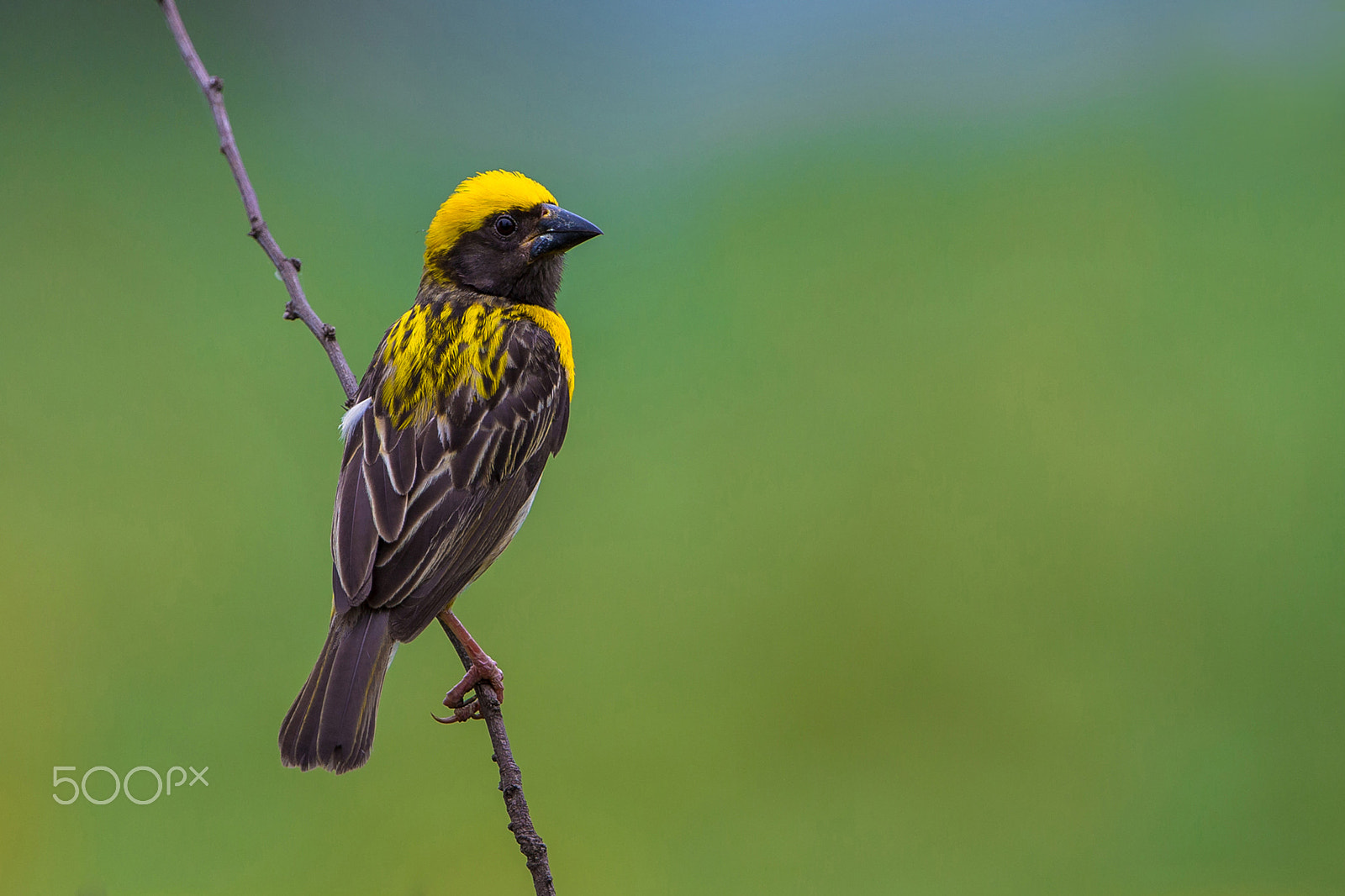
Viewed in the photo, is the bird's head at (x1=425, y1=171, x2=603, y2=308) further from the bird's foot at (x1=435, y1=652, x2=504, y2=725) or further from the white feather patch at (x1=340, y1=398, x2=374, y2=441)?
the bird's foot at (x1=435, y1=652, x2=504, y2=725)

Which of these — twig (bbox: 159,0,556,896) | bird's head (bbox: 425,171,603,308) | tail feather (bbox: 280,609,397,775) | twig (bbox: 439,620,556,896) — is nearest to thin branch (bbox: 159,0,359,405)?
twig (bbox: 159,0,556,896)

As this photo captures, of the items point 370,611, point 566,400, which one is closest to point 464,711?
point 370,611

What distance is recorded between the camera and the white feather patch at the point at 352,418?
128 inches

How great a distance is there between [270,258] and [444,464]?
729 mm

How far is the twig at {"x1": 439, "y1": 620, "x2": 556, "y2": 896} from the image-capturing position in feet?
7.13

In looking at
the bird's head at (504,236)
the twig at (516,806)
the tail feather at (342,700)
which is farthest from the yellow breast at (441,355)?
the twig at (516,806)

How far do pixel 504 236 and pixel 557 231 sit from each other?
8.4 inches

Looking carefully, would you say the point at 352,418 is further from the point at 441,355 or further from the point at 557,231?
the point at 557,231

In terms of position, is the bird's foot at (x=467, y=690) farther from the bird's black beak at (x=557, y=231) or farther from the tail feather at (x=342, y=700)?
the bird's black beak at (x=557, y=231)

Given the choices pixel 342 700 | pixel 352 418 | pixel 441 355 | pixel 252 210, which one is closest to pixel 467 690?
pixel 342 700

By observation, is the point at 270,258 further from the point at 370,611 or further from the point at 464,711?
the point at 464,711

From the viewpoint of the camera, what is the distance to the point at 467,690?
311cm

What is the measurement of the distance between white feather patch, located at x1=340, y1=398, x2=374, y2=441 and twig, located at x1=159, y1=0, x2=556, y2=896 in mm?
163

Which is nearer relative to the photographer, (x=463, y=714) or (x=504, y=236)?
(x=463, y=714)
